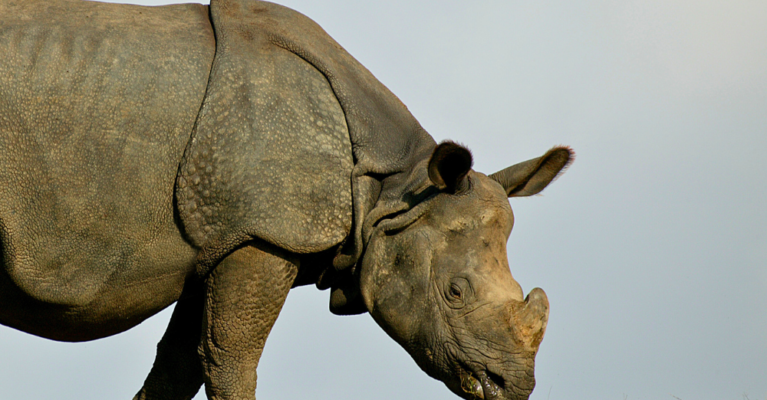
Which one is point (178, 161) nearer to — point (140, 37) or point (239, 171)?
point (239, 171)

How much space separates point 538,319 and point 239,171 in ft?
7.19

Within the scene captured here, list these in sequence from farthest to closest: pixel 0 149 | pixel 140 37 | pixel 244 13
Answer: pixel 244 13 → pixel 140 37 → pixel 0 149

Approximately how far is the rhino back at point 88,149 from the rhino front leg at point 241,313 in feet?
1.16

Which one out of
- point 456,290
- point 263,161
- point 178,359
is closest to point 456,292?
point 456,290

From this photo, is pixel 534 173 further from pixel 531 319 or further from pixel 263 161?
pixel 263 161

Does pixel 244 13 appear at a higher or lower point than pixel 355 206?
higher

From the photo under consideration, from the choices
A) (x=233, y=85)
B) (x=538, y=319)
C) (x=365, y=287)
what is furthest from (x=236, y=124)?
(x=538, y=319)

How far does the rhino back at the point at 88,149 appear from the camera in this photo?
6.49 m

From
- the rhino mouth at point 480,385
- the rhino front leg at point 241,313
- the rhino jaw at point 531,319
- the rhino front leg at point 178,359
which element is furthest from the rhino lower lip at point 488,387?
the rhino front leg at point 178,359

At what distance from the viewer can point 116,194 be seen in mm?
6602

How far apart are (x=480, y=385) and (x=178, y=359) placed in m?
2.64

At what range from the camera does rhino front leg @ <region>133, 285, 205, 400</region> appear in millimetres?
8031

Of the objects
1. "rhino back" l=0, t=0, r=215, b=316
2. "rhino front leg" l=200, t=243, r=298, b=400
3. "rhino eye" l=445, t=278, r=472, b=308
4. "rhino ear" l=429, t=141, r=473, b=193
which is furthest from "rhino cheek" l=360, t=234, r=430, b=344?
"rhino back" l=0, t=0, r=215, b=316

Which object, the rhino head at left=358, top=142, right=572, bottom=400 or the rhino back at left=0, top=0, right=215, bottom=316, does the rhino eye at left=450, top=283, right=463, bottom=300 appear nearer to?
the rhino head at left=358, top=142, right=572, bottom=400
